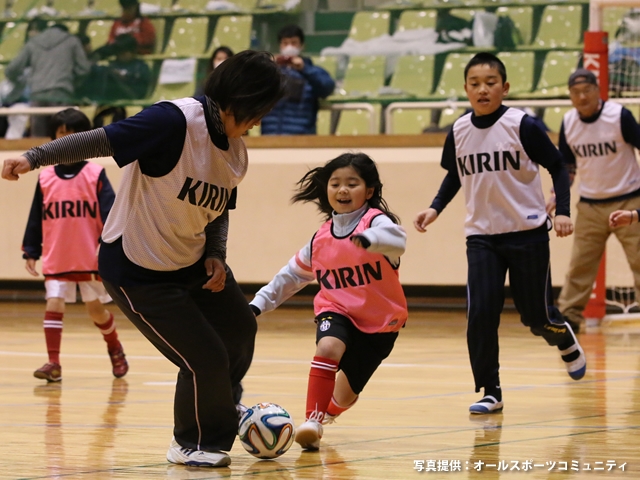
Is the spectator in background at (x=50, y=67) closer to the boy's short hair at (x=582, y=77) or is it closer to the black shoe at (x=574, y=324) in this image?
the boy's short hair at (x=582, y=77)

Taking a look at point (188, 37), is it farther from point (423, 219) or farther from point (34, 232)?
point (423, 219)

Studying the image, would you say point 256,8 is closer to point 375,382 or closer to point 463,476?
point 375,382

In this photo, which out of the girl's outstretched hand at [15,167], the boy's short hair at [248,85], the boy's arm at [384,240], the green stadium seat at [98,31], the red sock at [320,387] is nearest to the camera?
the girl's outstretched hand at [15,167]

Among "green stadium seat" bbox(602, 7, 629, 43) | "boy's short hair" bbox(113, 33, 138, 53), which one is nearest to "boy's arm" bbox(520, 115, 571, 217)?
"green stadium seat" bbox(602, 7, 629, 43)

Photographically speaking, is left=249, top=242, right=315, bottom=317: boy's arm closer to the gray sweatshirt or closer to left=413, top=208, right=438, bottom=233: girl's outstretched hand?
left=413, top=208, right=438, bottom=233: girl's outstretched hand

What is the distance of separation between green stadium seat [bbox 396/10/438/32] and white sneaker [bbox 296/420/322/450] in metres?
7.67

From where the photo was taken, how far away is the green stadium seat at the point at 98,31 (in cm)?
1204

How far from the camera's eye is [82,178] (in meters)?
6.97

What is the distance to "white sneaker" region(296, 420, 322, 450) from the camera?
4227 millimetres

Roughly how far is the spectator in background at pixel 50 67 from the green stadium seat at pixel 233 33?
138 cm

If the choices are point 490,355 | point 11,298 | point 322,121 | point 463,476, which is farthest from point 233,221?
Result: point 463,476

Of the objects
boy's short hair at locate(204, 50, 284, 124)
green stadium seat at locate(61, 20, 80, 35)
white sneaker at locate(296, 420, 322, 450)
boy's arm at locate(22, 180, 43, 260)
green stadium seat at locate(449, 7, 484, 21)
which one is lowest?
white sneaker at locate(296, 420, 322, 450)

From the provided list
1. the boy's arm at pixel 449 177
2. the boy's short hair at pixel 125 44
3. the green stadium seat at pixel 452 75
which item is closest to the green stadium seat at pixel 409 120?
the green stadium seat at pixel 452 75

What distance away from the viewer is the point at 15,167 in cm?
326
